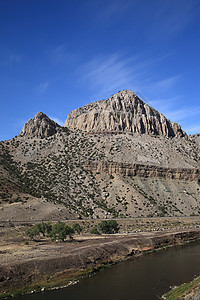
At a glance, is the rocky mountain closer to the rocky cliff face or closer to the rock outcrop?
the rocky cliff face

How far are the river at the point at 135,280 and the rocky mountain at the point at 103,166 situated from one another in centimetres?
3351

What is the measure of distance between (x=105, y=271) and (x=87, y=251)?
4.56 m

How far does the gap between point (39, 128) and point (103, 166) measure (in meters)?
41.4

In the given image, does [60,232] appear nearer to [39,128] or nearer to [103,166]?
[103,166]

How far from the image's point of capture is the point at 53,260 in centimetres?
2923

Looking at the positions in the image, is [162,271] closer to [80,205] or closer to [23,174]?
[80,205]

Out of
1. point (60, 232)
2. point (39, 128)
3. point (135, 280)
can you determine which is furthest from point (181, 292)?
point (39, 128)

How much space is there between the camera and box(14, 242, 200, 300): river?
22.1m

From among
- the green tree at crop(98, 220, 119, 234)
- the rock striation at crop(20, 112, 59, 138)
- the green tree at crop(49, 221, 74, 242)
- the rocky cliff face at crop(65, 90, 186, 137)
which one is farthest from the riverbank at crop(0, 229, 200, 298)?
the rocky cliff face at crop(65, 90, 186, 137)

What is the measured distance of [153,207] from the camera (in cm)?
7650

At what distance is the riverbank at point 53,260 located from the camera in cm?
2489

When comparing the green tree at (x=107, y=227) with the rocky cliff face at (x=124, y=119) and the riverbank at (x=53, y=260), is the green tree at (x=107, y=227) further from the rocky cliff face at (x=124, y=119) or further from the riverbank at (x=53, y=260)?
the rocky cliff face at (x=124, y=119)

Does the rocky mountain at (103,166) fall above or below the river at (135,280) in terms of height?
above

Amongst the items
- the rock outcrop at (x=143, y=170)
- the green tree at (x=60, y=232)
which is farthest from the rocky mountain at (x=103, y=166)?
the green tree at (x=60, y=232)
